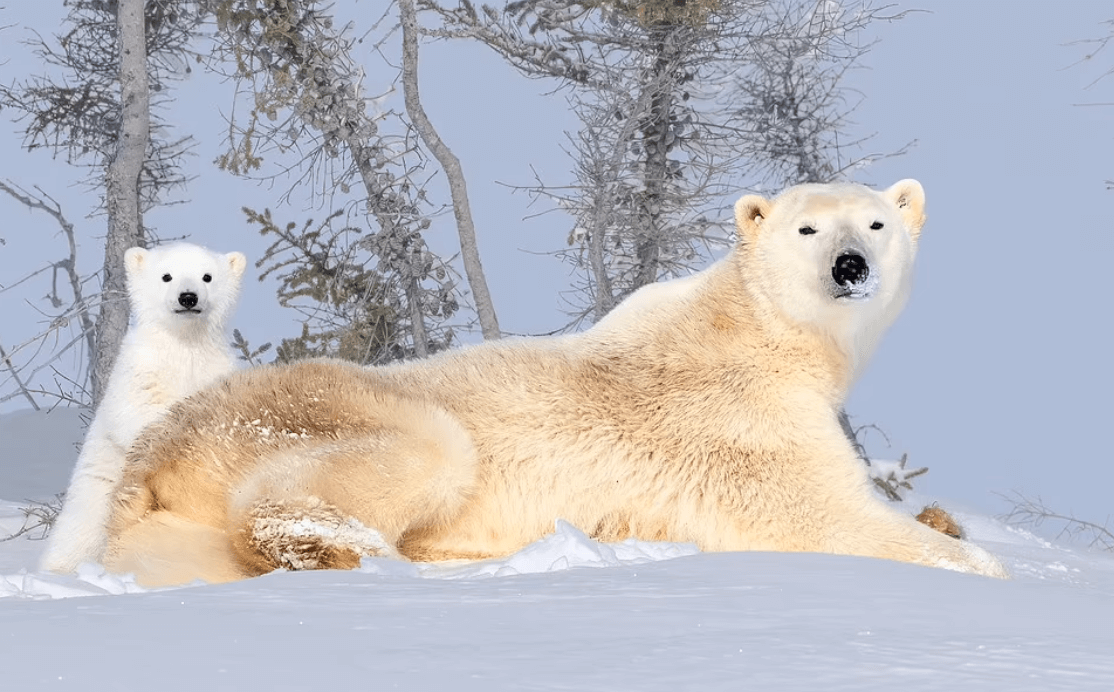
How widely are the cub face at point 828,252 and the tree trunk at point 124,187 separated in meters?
6.29

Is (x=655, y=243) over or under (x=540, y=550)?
over

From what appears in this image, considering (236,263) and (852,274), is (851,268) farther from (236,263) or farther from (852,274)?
(236,263)

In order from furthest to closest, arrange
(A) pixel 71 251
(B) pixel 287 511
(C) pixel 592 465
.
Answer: (A) pixel 71 251 → (C) pixel 592 465 → (B) pixel 287 511

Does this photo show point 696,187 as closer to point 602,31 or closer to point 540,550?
point 602,31

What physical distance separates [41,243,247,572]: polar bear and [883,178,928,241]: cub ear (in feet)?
12.2

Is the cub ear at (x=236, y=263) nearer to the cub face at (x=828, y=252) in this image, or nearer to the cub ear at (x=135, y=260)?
the cub ear at (x=135, y=260)

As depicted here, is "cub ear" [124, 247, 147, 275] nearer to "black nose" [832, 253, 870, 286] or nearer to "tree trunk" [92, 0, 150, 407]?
"tree trunk" [92, 0, 150, 407]

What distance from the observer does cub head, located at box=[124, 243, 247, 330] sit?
7.13m

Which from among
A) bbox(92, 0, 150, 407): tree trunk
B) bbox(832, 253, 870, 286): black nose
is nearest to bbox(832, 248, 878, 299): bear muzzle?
bbox(832, 253, 870, 286): black nose

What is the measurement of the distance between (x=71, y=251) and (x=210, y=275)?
6472 millimetres

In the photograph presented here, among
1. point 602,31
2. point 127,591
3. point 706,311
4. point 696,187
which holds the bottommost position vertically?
point 127,591

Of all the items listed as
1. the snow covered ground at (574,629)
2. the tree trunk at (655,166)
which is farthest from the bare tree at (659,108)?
the snow covered ground at (574,629)

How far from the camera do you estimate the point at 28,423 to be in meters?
17.3

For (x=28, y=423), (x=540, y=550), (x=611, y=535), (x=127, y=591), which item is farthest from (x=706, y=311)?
(x=28, y=423)
